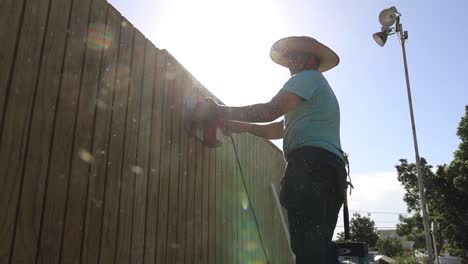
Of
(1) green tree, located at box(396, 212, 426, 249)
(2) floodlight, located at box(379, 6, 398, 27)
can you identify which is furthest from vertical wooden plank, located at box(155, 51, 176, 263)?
(1) green tree, located at box(396, 212, 426, 249)

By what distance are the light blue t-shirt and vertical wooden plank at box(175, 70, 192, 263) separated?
592 millimetres

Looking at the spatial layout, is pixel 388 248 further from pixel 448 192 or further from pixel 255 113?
pixel 255 113

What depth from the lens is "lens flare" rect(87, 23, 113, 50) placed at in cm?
155

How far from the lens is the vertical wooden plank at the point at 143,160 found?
173cm

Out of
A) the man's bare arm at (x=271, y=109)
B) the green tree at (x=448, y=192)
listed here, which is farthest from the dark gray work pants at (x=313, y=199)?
the green tree at (x=448, y=192)

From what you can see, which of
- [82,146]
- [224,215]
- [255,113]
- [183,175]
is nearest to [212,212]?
[224,215]

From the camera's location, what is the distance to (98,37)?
160 cm

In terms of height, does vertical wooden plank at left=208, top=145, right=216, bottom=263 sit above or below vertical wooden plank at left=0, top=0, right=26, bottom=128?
below

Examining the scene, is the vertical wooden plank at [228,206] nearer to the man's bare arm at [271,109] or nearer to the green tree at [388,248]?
the man's bare arm at [271,109]

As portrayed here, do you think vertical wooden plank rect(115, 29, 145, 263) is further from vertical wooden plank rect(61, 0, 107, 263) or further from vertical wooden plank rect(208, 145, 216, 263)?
vertical wooden plank rect(208, 145, 216, 263)

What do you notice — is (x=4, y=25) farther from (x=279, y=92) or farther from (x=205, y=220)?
(x=205, y=220)

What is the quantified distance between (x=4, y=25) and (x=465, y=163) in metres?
17.8

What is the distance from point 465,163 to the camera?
15.8 metres

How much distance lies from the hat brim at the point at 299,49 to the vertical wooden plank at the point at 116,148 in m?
0.86
